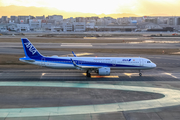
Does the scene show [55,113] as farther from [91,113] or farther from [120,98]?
[120,98]

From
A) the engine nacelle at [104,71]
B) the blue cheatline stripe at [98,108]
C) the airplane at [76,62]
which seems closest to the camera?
the blue cheatline stripe at [98,108]

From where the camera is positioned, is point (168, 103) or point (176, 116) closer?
point (176, 116)

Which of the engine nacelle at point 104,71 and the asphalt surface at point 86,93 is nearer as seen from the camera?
the asphalt surface at point 86,93

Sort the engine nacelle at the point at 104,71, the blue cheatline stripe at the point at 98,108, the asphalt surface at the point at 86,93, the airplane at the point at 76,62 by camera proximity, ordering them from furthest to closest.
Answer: the airplane at the point at 76,62 < the engine nacelle at the point at 104,71 < the blue cheatline stripe at the point at 98,108 < the asphalt surface at the point at 86,93

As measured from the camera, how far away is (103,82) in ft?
124

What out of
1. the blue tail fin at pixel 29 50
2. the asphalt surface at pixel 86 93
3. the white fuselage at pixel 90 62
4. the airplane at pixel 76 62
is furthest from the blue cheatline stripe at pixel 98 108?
the blue tail fin at pixel 29 50

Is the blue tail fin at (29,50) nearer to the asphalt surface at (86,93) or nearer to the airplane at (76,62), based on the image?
the airplane at (76,62)

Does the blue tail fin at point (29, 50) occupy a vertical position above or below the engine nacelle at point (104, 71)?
above

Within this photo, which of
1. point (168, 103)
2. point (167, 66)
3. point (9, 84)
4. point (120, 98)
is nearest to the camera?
point (168, 103)

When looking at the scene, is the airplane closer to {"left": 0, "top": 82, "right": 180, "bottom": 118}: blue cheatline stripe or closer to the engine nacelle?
the engine nacelle

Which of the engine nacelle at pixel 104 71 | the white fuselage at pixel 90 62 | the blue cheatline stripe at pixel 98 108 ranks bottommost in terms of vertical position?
the blue cheatline stripe at pixel 98 108

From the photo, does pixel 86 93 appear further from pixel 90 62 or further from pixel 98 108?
pixel 90 62

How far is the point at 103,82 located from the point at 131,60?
28.7ft

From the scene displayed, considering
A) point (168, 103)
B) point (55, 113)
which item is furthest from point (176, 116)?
point (55, 113)
